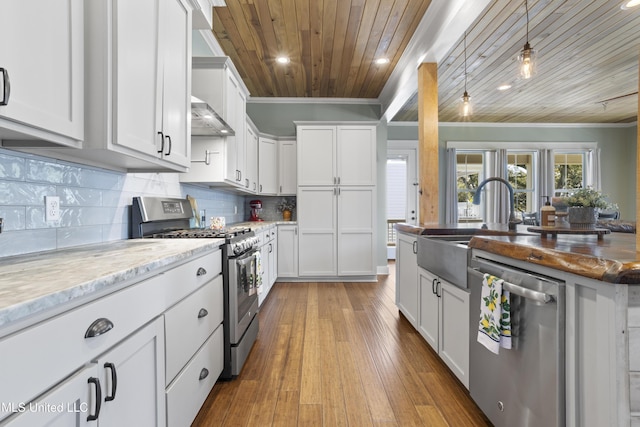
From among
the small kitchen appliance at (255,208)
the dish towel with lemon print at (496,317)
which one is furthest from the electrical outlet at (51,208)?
the small kitchen appliance at (255,208)

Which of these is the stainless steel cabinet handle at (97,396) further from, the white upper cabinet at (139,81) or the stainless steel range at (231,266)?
the stainless steel range at (231,266)

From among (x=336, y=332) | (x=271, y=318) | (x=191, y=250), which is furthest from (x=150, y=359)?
(x=271, y=318)

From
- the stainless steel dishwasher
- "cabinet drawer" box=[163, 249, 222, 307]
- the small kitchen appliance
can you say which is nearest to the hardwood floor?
the stainless steel dishwasher

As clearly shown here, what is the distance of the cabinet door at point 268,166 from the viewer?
4840mm

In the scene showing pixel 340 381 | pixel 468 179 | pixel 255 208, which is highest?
pixel 468 179

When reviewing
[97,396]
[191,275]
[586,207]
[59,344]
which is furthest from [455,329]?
[59,344]

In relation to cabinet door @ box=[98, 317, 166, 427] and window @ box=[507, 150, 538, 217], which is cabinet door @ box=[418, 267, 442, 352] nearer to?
cabinet door @ box=[98, 317, 166, 427]

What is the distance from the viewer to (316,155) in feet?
15.7

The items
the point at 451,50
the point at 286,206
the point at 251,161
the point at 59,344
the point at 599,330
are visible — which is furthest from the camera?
the point at 286,206

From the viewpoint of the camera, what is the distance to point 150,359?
1.13m

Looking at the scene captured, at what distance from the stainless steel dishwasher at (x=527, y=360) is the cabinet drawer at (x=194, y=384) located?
53.6 inches

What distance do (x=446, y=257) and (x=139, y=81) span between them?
187 cm

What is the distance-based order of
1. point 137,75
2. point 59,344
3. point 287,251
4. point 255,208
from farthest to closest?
point 255,208
point 287,251
point 137,75
point 59,344

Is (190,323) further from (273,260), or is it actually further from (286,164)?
(286,164)
